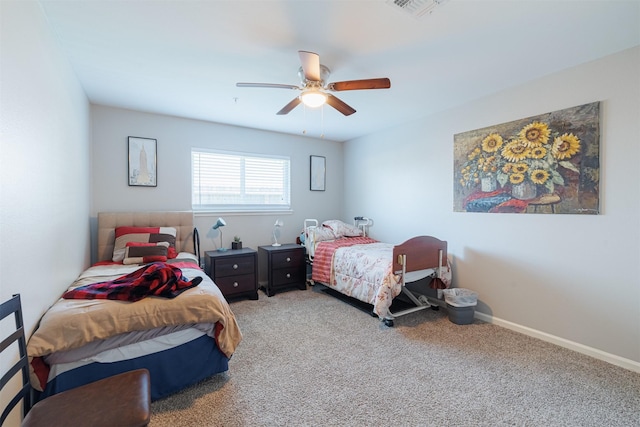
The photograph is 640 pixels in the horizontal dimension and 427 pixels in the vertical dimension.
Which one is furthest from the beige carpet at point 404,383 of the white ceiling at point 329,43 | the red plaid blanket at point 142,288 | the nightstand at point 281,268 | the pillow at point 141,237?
the white ceiling at point 329,43

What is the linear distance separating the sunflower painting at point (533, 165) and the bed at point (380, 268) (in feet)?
2.41

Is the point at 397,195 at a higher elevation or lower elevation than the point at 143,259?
higher

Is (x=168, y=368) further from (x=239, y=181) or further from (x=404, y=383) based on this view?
(x=239, y=181)

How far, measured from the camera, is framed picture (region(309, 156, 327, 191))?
4.77 meters

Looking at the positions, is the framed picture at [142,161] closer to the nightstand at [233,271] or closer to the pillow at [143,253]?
the pillow at [143,253]

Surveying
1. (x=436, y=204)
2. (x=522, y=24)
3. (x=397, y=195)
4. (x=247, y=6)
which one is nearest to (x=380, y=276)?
(x=436, y=204)

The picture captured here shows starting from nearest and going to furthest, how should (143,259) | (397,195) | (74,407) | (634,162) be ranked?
(74,407), (634,162), (143,259), (397,195)

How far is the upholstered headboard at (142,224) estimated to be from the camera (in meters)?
3.07

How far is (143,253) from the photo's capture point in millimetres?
2877

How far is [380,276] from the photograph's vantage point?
2.92 m

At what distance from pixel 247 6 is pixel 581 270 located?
3.24 meters

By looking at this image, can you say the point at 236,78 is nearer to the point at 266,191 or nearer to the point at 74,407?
the point at 266,191

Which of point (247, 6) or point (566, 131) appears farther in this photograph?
point (566, 131)

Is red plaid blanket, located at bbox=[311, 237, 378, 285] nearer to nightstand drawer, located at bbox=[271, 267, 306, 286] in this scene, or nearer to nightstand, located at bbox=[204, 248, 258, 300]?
nightstand drawer, located at bbox=[271, 267, 306, 286]
